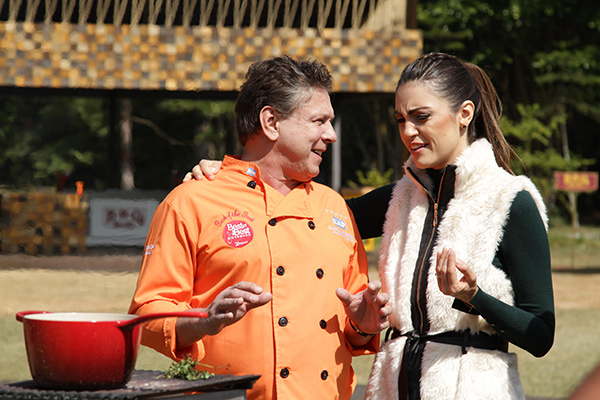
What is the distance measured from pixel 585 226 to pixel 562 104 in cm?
750

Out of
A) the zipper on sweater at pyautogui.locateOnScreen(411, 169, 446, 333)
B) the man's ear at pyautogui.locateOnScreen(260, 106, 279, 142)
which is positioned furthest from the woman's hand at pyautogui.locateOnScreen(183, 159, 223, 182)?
the zipper on sweater at pyautogui.locateOnScreen(411, 169, 446, 333)

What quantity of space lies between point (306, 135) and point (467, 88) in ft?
1.85

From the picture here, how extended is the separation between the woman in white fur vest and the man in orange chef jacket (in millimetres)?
146

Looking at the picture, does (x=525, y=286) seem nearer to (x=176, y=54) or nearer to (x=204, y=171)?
(x=204, y=171)

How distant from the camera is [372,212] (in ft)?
9.46

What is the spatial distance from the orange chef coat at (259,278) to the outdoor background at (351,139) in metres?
7.27

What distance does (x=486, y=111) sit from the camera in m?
2.67

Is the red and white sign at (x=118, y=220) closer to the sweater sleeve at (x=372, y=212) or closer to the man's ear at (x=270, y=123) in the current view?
the sweater sleeve at (x=372, y=212)

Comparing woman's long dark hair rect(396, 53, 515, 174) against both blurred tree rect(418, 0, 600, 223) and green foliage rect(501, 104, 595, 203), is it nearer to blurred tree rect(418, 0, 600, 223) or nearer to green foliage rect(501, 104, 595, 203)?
green foliage rect(501, 104, 595, 203)

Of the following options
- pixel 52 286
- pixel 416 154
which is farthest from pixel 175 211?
pixel 52 286

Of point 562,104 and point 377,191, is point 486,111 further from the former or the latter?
point 562,104

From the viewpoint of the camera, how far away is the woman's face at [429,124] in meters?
2.54

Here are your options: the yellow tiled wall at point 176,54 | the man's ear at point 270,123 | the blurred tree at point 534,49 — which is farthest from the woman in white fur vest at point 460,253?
the blurred tree at point 534,49

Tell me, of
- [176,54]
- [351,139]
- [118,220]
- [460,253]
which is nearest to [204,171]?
[460,253]
